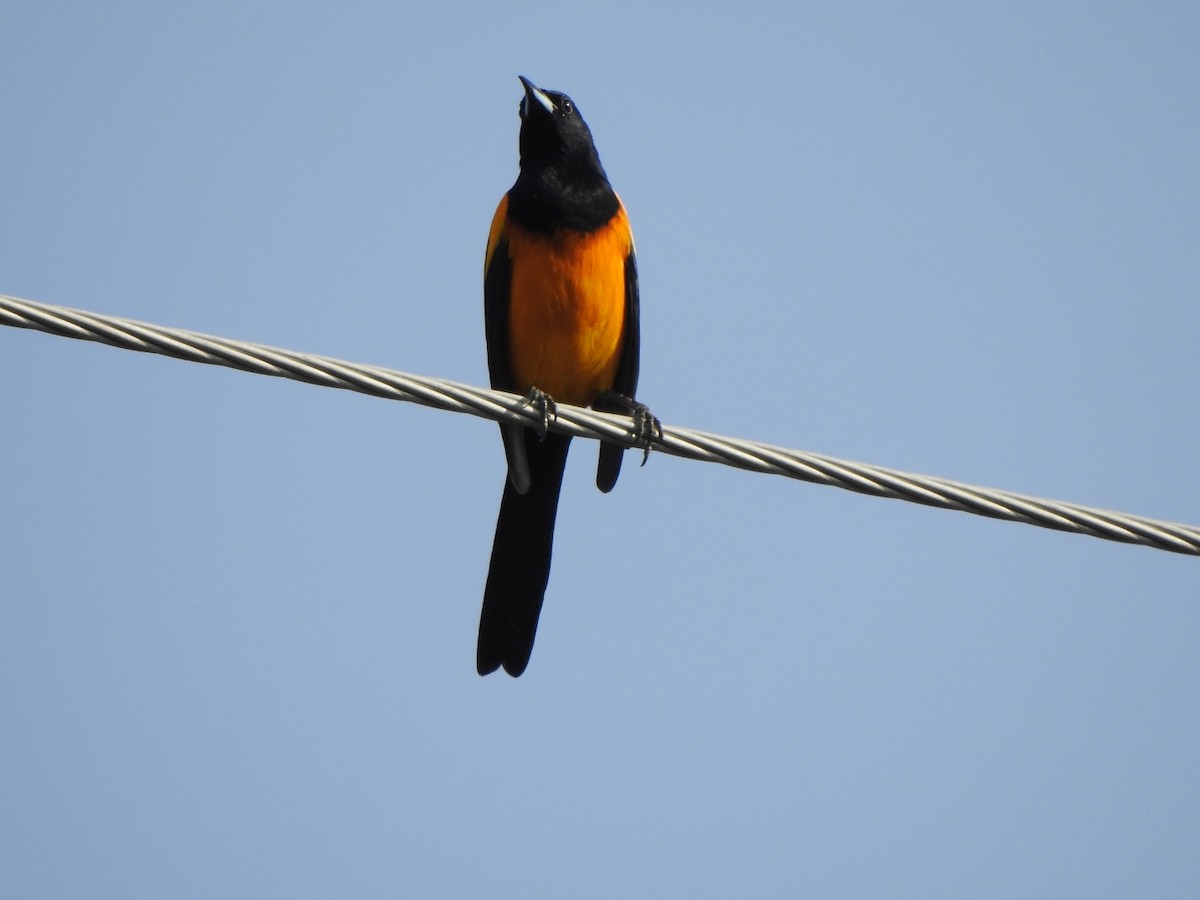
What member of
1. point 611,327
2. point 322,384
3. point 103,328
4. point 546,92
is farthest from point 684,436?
point 546,92

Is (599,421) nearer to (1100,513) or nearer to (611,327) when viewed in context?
(1100,513)

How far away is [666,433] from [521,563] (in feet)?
7.43

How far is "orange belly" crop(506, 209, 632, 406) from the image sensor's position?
16.6 ft

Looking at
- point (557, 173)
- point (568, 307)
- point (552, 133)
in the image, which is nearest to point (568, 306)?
point (568, 307)

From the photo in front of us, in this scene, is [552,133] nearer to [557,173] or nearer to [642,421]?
[557,173]

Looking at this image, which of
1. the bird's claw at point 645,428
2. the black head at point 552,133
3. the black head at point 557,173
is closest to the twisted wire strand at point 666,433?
the bird's claw at point 645,428

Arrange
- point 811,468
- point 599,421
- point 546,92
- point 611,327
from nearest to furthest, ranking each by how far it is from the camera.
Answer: point 811,468
point 599,421
point 611,327
point 546,92

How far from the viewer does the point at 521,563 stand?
528 cm

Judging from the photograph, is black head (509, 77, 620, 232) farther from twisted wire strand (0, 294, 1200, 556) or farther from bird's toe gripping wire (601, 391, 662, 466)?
twisted wire strand (0, 294, 1200, 556)

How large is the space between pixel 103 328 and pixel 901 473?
5.91ft

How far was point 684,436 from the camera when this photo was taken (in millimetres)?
3170

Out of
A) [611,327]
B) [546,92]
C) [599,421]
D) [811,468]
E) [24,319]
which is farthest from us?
[546,92]

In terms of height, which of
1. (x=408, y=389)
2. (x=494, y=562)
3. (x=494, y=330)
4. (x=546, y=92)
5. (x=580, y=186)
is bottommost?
(x=494, y=562)

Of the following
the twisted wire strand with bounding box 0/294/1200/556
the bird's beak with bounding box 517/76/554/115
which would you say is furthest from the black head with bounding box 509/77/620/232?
the twisted wire strand with bounding box 0/294/1200/556
